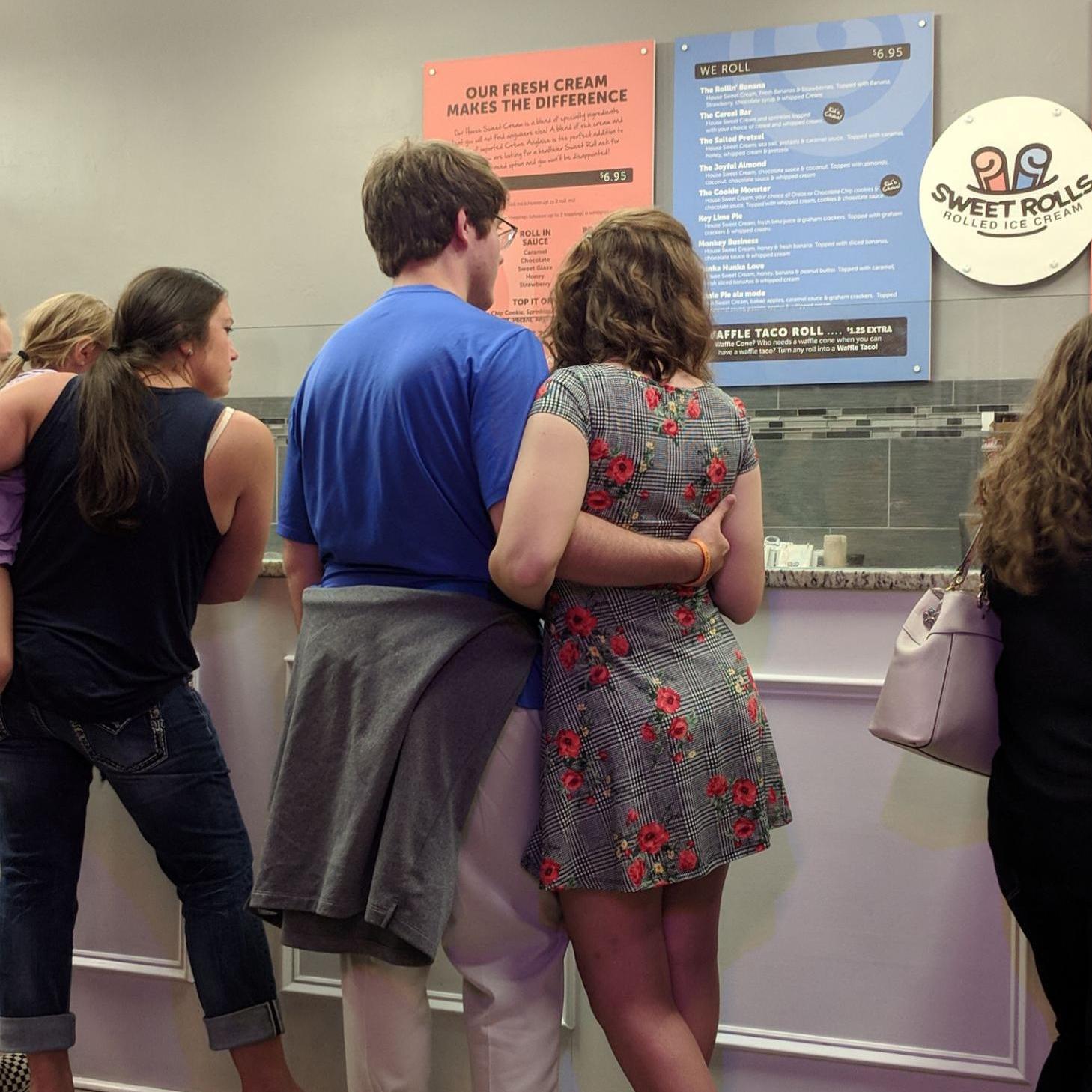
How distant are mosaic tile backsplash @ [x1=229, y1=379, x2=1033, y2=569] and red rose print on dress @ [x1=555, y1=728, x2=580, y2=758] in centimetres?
74

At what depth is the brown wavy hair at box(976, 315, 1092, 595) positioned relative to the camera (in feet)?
3.97

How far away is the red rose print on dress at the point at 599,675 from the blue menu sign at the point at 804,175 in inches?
78.2

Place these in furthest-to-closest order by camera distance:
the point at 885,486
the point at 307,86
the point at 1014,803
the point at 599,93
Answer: the point at 307,86, the point at 599,93, the point at 885,486, the point at 1014,803

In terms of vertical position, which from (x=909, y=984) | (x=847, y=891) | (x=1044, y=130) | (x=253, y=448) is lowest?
(x=909, y=984)

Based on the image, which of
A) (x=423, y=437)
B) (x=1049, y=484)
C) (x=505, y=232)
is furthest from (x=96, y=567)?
(x=1049, y=484)

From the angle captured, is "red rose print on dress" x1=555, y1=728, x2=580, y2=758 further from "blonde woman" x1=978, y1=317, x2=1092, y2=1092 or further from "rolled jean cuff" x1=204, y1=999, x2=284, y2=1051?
"rolled jean cuff" x1=204, y1=999, x2=284, y2=1051

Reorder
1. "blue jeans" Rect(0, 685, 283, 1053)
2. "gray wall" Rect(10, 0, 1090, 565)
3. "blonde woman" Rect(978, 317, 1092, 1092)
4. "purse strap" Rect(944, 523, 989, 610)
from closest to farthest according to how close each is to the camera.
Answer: "blonde woman" Rect(978, 317, 1092, 1092), "purse strap" Rect(944, 523, 989, 610), "blue jeans" Rect(0, 685, 283, 1053), "gray wall" Rect(10, 0, 1090, 565)

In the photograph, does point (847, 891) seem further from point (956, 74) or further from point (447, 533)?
point (956, 74)

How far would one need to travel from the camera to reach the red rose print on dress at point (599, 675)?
4.12 ft

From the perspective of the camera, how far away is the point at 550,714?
4.22 ft

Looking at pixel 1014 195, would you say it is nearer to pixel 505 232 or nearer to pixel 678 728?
pixel 505 232

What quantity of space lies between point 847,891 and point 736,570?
0.68 m

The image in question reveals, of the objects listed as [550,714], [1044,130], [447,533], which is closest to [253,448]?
[447,533]

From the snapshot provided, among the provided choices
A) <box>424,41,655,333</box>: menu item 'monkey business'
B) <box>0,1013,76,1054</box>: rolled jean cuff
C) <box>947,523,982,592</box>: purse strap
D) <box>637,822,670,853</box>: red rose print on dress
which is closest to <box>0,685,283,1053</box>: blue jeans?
<box>0,1013,76,1054</box>: rolled jean cuff
